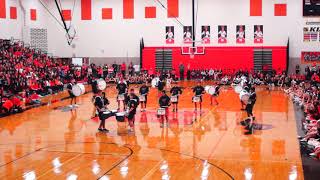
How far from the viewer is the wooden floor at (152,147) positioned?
16.3 metres

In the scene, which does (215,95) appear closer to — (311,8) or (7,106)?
(311,8)

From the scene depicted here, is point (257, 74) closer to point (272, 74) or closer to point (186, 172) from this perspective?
point (272, 74)

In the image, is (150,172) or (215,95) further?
(215,95)

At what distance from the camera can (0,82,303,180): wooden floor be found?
642 inches

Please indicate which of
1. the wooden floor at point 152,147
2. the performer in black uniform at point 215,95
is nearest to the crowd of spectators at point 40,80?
the wooden floor at point 152,147

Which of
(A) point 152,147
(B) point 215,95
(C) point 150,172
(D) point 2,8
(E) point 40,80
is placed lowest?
(C) point 150,172

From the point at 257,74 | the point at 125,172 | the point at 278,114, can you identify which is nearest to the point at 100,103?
the point at 125,172

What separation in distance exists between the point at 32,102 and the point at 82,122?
353 inches

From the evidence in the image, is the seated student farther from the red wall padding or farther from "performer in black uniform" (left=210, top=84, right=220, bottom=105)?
the red wall padding

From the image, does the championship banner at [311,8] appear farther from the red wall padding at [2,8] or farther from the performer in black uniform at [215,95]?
the red wall padding at [2,8]

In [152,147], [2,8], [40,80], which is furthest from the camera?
[2,8]

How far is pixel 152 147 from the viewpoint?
20.2m

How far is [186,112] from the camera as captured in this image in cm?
2994

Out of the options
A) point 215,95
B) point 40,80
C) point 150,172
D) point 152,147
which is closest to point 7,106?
point 40,80
